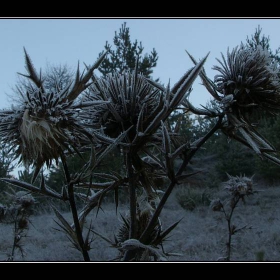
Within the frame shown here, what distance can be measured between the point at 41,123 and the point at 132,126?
1.01ft

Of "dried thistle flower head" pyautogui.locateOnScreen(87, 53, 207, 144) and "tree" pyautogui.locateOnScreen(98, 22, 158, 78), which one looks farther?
"tree" pyautogui.locateOnScreen(98, 22, 158, 78)

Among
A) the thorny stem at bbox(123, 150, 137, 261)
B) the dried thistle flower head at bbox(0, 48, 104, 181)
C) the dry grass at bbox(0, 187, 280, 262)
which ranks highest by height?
the dried thistle flower head at bbox(0, 48, 104, 181)

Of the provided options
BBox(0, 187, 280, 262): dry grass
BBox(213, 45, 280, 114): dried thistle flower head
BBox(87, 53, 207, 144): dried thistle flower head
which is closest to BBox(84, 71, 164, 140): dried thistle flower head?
BBox(87, 53, 207, 144): dried thistle flower head

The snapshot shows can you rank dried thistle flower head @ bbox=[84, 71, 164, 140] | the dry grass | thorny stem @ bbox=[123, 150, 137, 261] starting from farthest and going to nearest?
the dry grass, dried thistle flower head @ bbox=[84, 71, 164, 140], thorny stem @ bbox=[123, 150, 137, 261]

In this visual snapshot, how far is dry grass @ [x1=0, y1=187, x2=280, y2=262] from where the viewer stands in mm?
7008

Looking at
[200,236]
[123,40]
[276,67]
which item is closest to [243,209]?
[200,236]

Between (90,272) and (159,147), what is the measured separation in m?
0.71

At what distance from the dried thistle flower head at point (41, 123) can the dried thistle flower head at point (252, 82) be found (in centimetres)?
53

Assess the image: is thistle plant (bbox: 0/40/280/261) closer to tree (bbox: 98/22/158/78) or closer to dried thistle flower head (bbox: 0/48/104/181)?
dried thistle flower head (bbox: 0/48/104/181)

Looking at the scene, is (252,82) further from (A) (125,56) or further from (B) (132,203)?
(A) (125,56)

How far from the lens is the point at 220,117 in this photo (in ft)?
3.84

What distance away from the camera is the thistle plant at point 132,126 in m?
0.88

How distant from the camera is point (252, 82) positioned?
4.06 ft
